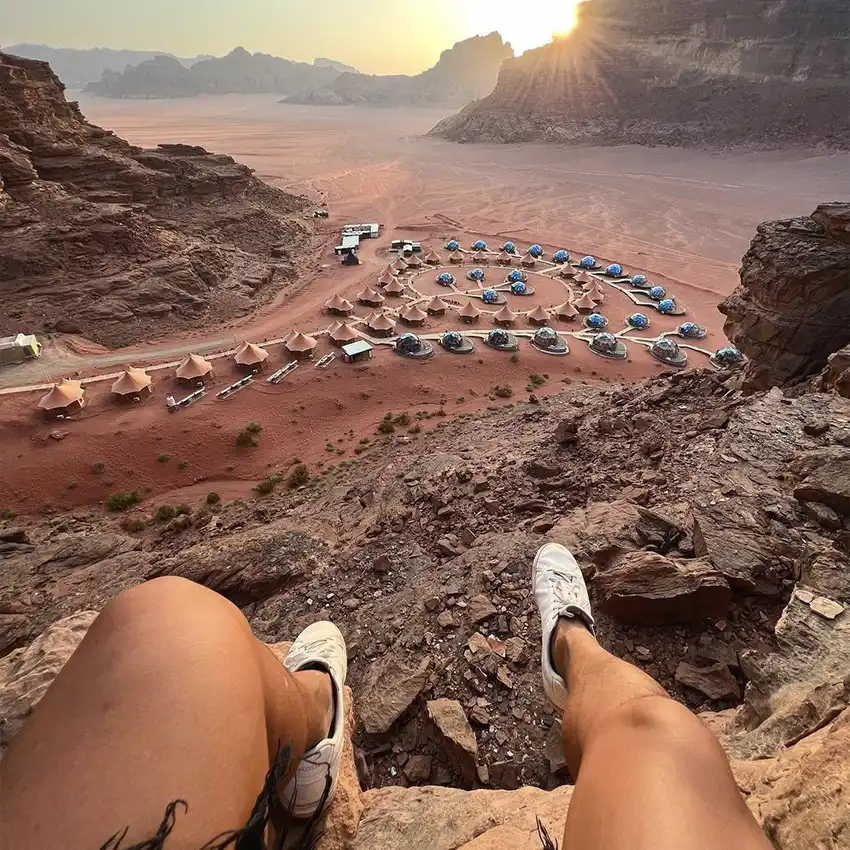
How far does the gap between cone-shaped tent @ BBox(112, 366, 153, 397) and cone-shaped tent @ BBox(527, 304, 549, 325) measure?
1967cm

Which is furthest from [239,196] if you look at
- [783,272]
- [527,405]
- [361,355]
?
[783,272]

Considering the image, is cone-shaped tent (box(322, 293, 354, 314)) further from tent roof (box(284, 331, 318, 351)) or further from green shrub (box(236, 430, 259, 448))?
green shrub (box(236, 430, 259, 448))

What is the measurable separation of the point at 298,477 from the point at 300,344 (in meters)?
9.08

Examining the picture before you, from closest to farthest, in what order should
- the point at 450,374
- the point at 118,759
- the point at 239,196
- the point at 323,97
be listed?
the point at 118,759 < the point at 450,374 < the point at 239,196 < the point at 323,97

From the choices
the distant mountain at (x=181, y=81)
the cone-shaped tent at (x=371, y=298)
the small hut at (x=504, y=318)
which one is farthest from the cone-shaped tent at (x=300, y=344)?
the distant mountain at (x=181, y=81)

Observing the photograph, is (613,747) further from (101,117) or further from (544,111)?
(101,117)

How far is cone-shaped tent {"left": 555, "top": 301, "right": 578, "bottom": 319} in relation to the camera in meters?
29.7

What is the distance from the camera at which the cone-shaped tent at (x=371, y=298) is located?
98.7 feet

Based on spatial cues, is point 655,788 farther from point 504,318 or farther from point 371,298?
point 371,298

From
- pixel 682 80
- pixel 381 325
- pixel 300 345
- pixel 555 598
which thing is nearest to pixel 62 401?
pixel 300 345

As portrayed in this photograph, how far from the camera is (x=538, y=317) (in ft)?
94.5

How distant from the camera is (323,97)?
153500 mm

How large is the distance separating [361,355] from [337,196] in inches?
1642

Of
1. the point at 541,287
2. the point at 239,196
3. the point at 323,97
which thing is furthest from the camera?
the point at 323,97
